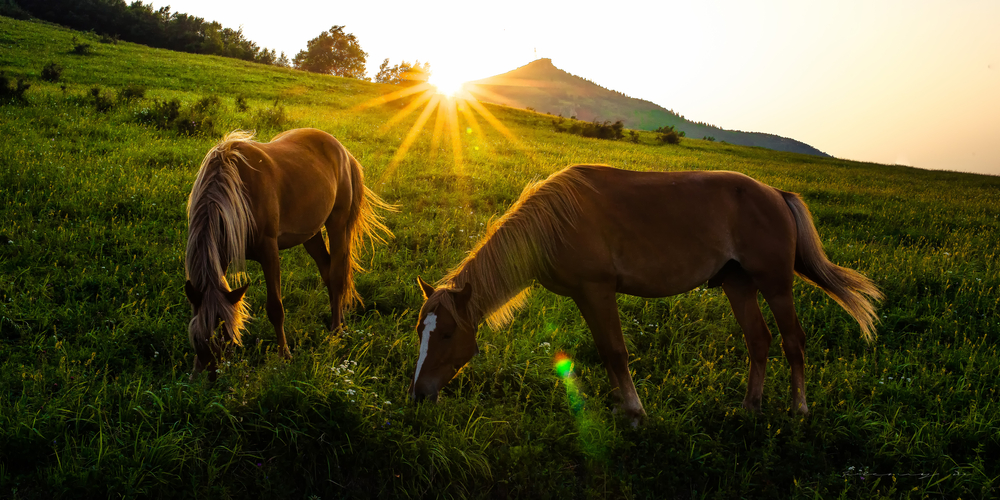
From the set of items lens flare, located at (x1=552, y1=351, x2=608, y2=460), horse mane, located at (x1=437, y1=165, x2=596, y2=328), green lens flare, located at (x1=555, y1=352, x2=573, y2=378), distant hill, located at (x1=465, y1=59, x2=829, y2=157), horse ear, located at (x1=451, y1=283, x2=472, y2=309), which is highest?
distant hill, located at (x1=465, y1=59, x2=829, y2=157)

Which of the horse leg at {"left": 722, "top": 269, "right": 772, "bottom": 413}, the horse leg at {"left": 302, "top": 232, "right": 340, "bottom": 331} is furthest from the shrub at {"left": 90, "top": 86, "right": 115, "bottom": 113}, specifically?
the horse leg at {"left": 722, "top": 269, "right": 772, "bottom": 413}

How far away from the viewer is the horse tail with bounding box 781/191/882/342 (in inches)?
176

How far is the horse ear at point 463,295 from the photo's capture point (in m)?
3.67

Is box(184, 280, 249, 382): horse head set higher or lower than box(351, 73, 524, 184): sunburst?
lower

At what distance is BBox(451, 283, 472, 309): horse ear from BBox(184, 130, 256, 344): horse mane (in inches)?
60.8

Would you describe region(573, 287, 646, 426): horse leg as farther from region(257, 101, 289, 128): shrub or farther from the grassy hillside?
region(257, 101, 289, 128): shrub

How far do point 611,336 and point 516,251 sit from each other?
1039mm

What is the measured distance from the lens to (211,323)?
11.4ft

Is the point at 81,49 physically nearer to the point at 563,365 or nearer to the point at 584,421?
the point at 563,365

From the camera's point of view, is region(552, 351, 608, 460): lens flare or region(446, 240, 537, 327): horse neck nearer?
region(552, 351, 608, 460): lens flare

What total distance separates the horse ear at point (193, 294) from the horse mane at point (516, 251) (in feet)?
5.66

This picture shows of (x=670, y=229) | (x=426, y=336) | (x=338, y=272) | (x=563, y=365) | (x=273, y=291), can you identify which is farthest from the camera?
(x=338, y=272)

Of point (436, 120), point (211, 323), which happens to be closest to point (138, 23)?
point (436, 120)

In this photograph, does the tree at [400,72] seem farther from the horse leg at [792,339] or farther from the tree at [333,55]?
the horse leg at [792,339]
